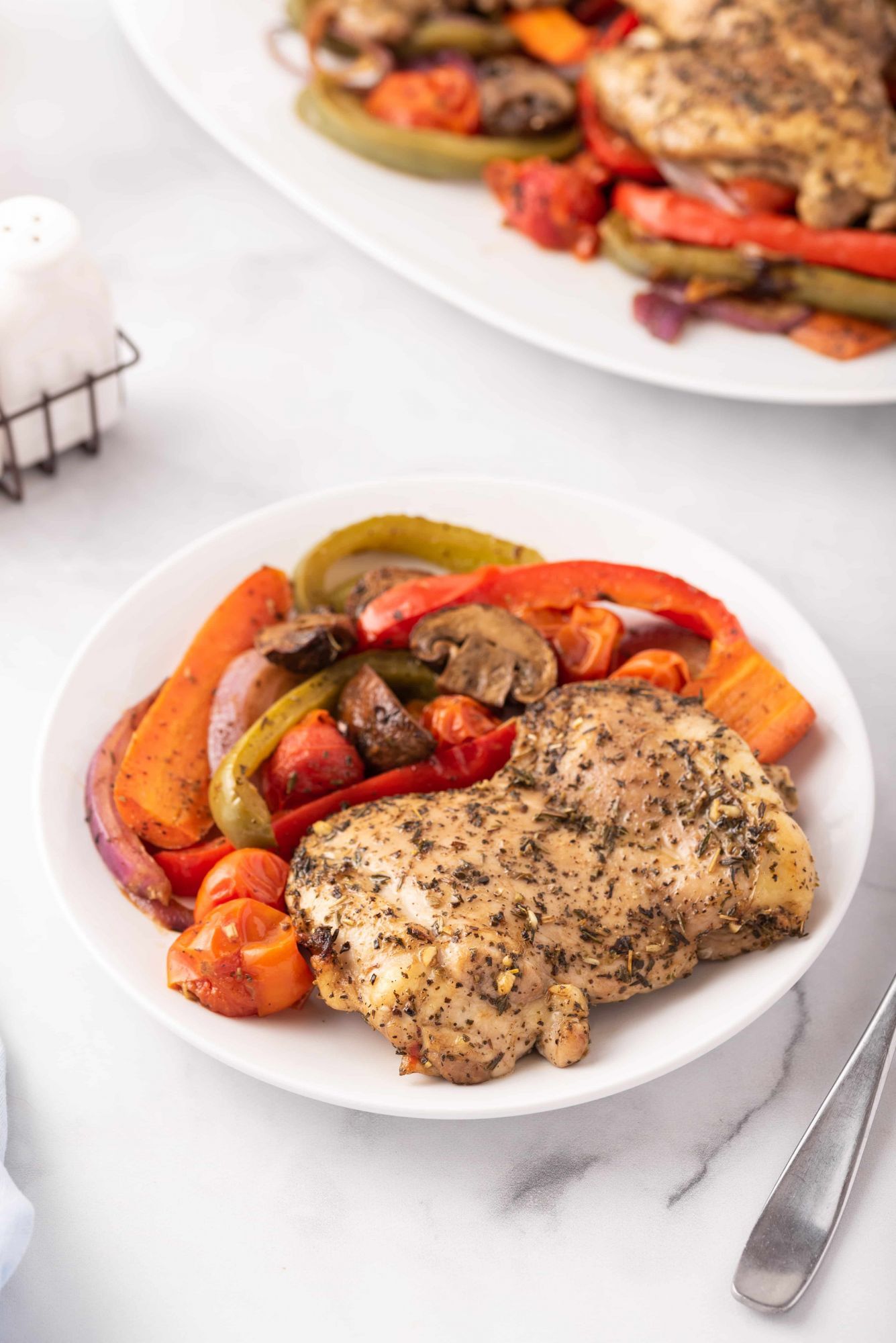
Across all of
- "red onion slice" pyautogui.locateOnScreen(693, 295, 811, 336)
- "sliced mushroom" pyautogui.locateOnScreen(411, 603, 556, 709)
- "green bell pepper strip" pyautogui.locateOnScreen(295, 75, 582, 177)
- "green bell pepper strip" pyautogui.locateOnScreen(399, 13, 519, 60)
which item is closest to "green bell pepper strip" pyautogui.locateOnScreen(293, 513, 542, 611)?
"sliced mushroom" pyautogui.locateOnScreen(411, 603, 556, 709)

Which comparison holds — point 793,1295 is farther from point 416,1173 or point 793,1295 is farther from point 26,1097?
point 26,1097

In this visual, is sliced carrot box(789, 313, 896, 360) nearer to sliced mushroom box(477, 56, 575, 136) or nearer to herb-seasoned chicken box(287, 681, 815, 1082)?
sliced mushroom box(477, 56, 575, 136)

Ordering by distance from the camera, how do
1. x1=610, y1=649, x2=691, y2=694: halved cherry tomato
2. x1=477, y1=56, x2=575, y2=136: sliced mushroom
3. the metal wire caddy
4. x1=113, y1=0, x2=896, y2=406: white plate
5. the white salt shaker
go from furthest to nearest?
1. x1=477, y1=56, x2=575, y2=136: sliced mushroom
2. x1=113, y1=0, x2=896, y2=406: white plate
3. the metal wire caddy
4. the white salt shaker
5. x1=610, y1=649, x2=691, y2=694: halved cherry tomato

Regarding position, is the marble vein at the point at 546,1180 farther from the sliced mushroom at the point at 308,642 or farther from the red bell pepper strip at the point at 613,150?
the red bell pepper strip at the point at 613,150

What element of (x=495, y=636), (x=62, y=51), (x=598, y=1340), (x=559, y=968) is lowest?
(x=598, y=1340)

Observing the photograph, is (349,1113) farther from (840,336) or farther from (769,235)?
(769,235)

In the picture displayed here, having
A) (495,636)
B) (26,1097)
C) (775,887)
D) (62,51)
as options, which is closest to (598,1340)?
(775,887)
